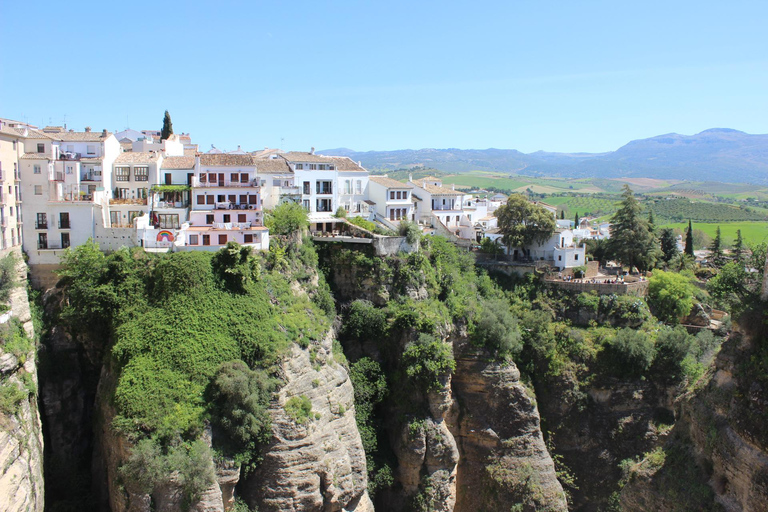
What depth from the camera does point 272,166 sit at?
46.9m

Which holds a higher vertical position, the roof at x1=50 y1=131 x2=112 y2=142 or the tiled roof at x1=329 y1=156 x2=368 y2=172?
the roof at x1=50 y1=131 x2=112 y2=142

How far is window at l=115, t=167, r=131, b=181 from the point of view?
1654 inches

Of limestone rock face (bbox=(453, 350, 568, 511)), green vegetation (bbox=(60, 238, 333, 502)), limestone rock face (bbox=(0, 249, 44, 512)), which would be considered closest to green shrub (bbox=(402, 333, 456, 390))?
limestone rock face (bbox=(453, 350, 568, 511))

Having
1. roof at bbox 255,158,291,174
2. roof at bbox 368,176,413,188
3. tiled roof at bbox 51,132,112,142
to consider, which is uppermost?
tiled roof at bbox 51,132,112,142

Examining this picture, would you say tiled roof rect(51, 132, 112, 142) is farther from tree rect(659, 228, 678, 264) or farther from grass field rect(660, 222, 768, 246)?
grass field rect(660, 222, 768, 246)

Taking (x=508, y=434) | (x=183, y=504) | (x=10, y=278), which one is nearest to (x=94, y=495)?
(x=183, y=504)

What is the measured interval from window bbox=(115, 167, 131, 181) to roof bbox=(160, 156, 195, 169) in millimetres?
2067

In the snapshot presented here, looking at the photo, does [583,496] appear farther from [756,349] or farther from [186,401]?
[186,401]

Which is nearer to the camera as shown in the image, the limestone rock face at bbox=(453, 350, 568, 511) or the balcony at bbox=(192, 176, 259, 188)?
the limestone rock face at bbox=(453, 350, 568, 511)

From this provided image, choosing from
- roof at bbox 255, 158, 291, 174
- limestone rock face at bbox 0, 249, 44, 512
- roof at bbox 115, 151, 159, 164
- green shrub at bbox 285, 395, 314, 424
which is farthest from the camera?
roof at bbox 255, 158, 291, 174

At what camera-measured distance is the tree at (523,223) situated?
50625 millimetres

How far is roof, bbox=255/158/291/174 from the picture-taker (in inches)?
1818

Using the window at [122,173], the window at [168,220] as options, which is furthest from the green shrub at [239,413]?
the window at [122,173]

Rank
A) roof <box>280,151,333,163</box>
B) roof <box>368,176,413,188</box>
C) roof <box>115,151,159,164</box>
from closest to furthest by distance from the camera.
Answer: roof <box>115,151,159,164</box> < roof <box>280,151,333,163</box> < roof <box>368,176,413,188</box>
